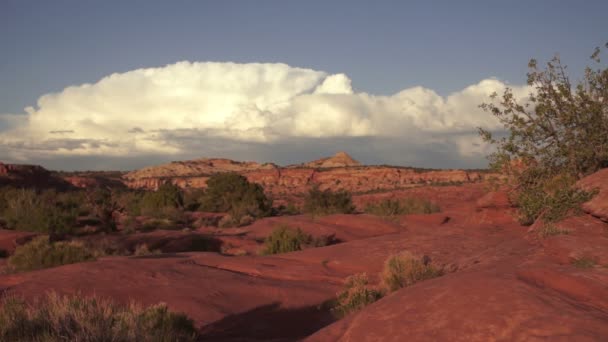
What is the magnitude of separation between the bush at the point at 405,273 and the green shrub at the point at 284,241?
30.1ft

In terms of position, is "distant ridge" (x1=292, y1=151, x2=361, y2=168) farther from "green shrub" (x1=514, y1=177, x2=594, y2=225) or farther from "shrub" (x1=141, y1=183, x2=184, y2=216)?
"green shrub" (x1=514, y1=177, x2=594, y2=225)

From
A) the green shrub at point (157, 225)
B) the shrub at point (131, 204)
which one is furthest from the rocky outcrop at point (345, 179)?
the green shrub at point (157, 225)

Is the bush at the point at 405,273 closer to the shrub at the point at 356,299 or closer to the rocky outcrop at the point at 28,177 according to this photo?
the shrub at the point at 356,299

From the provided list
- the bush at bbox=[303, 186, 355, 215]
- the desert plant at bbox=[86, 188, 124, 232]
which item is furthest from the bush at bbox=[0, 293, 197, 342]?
the bush at bbox=[303, 186, 355, 215]

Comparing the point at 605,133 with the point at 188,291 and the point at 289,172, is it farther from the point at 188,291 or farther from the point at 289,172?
the point at 289,172

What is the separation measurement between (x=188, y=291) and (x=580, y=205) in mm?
9877

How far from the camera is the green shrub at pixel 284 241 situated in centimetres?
2006

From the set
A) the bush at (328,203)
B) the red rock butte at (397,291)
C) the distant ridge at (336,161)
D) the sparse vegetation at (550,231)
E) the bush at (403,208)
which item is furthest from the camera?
the distant ridge at (336,161)

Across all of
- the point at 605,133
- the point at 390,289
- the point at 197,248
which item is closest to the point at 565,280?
the point at 390,289

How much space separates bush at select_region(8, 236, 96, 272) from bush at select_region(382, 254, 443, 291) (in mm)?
9813

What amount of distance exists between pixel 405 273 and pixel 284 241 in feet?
32.6

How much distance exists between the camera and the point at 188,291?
11211 millimetres

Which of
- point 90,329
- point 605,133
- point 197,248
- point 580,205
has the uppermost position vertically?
point 605,133

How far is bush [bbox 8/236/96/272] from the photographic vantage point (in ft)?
50.4
